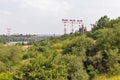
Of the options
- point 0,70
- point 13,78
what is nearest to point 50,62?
point 13,78

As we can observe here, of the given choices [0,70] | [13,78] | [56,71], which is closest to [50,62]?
[56,71]

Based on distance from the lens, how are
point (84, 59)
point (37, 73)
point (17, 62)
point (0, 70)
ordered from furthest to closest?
point (17, 62)
point (0, 70)
point (84, 59)
point (37, 73)

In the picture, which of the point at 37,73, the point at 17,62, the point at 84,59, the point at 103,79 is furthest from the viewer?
the point at 17,62

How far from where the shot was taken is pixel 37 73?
3409cm

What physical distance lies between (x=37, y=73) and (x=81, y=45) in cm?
1632

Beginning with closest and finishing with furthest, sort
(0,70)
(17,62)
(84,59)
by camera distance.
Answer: (84,59) < (0,70) < (17,62)

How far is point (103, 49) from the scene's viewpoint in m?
47.8

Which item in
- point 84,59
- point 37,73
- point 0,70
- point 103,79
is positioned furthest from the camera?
point 0,70

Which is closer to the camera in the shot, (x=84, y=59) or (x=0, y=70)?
→ (x=84, y=59)

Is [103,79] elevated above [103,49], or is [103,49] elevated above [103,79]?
[103,49]

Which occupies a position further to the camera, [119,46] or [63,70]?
[119,46]

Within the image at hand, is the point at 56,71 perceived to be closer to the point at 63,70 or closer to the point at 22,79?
the point at 63,70

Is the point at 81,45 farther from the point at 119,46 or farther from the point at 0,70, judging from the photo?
the point at 0,70

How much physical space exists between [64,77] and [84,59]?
11462mm
